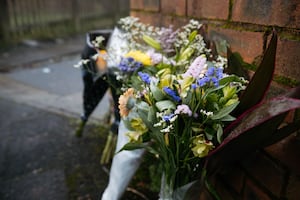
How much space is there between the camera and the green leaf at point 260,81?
2.40 feet

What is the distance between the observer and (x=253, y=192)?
966mm

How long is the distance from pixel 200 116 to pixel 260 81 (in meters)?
0.19

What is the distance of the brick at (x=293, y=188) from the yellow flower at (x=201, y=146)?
0.81 ft

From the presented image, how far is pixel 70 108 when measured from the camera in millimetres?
2898

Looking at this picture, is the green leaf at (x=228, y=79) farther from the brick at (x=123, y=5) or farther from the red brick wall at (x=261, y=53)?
the brick at (x=123, y=5)

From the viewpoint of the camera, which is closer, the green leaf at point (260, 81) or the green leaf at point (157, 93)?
the green leaf at point (260, 81)

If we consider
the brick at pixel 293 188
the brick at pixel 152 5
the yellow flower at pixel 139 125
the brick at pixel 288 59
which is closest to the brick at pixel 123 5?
the brick at pixel 152 5

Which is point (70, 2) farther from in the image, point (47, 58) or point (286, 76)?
point (286, 76)

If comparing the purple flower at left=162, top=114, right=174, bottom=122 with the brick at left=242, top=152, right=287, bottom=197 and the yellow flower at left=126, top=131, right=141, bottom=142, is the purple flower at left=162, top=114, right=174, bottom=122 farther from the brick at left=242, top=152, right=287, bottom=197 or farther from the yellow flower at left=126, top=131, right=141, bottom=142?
the brick at left=242, top=152, right=287, bottom=197

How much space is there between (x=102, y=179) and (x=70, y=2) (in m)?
6.29

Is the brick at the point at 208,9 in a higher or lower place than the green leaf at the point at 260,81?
higher

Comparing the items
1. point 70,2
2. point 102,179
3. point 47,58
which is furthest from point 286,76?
point 70,2

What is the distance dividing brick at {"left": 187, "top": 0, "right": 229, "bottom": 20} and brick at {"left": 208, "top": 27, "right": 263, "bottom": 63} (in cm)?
6

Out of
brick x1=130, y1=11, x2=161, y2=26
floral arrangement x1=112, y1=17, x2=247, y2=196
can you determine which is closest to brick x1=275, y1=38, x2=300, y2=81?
floral arrangement x1=112, y1=17, x2=247, y2=196
